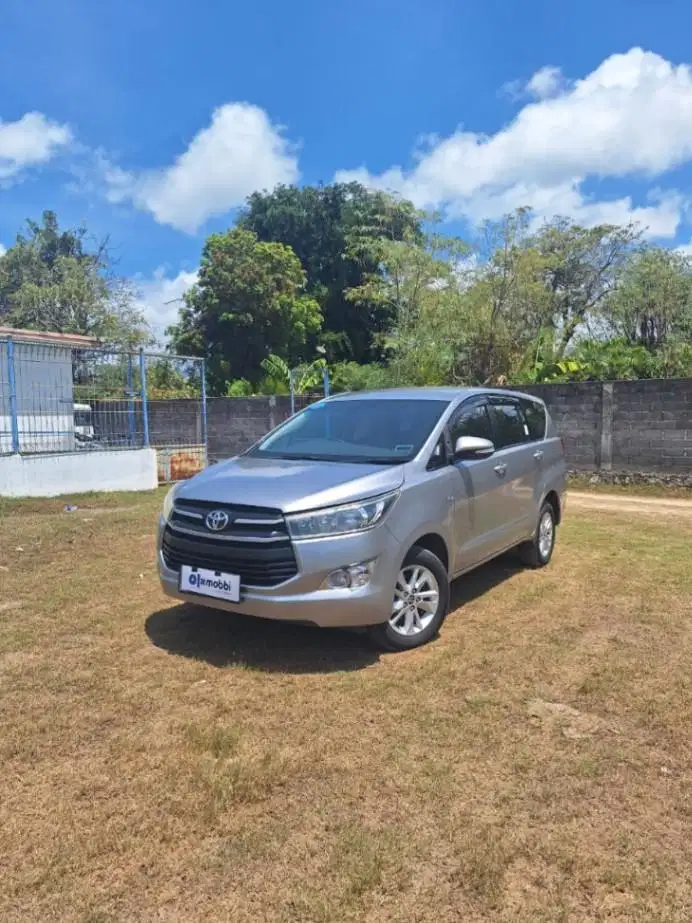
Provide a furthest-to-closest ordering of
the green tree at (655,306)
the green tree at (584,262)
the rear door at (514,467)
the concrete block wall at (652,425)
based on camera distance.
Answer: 1. the green tree at (584,262)
2. the green tree at (655,306)
3. the concrete block wall at (652,425)
4. the rear door at (514,467)

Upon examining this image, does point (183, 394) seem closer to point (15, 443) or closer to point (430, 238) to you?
point (430, 238)

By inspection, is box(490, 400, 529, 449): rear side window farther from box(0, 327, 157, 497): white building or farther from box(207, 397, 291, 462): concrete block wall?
box(207, 397, 291, 462): concrete block wall

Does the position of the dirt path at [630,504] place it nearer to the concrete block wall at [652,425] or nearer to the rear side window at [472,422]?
the concrete block wall at [652,425]

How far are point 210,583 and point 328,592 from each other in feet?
2.33

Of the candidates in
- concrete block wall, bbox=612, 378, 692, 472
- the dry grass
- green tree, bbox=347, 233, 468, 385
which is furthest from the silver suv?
green tree, bbox=347, 233, 468, 385

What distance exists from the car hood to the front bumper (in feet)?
0.77

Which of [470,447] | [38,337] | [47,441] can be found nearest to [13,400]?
[47,441]

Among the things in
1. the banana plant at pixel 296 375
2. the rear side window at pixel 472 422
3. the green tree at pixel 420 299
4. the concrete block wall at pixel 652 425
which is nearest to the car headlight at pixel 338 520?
the rear side window at pixel 472 422

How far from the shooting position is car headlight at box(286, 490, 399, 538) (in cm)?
368

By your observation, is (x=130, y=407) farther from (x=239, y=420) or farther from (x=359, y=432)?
(x=359, y=432)

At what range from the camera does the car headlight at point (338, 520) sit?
3.68 m

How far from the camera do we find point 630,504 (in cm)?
1045

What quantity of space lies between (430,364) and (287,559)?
12582mm

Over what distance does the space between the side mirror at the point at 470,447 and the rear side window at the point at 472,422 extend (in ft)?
0.47
